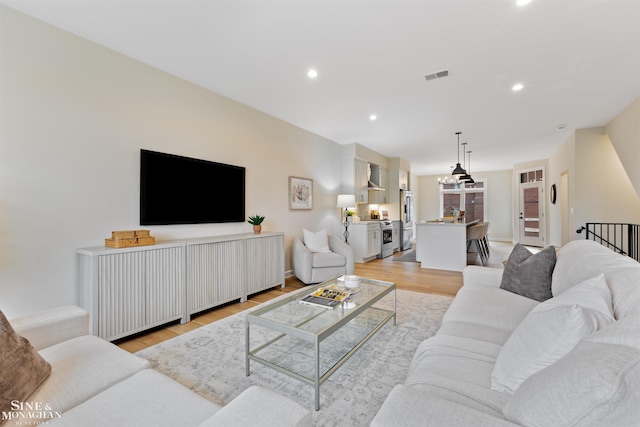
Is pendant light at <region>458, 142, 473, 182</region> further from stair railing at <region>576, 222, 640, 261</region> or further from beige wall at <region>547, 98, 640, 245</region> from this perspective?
stair railing at <region>576, 222, 640, 261</region>

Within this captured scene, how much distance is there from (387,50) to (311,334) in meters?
2.62

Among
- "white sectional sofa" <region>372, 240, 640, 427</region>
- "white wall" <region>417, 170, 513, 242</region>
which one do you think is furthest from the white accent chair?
"white wall" <region>417, 170, 513, 242</region>

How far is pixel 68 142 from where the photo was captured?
2.44m

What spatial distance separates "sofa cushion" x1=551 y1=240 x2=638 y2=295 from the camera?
1.55 m

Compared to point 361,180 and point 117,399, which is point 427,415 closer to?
point 117,399

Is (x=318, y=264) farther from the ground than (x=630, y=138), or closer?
closer

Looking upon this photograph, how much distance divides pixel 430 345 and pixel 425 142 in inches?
219

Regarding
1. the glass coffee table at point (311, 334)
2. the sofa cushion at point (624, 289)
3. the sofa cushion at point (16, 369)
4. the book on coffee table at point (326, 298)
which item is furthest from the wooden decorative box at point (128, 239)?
the sofa cushion at point (624, 289)

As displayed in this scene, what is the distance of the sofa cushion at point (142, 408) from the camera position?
0.96m

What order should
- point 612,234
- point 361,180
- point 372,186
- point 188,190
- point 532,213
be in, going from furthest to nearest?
point 532,213
point 372,186
point 361,180
point 612,234
point 188,190

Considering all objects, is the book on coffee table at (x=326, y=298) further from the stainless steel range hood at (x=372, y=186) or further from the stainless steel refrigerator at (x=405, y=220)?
the stainless steel refrigerator at (x=405, y=220)

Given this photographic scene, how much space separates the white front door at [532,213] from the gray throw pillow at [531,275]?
773cm

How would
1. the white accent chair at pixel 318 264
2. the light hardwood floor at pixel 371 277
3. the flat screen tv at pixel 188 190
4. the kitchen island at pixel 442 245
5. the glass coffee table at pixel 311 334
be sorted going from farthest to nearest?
the kitchen island at pixel 442 245 < the white accent chair at pixel 318 264 < the flat screen tv at pixel 188 190 < the light hardwood floor at pixel 371 277 < the glass coffee table at pixel 311 334

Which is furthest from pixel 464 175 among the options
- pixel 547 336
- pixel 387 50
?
pixel 547 336
